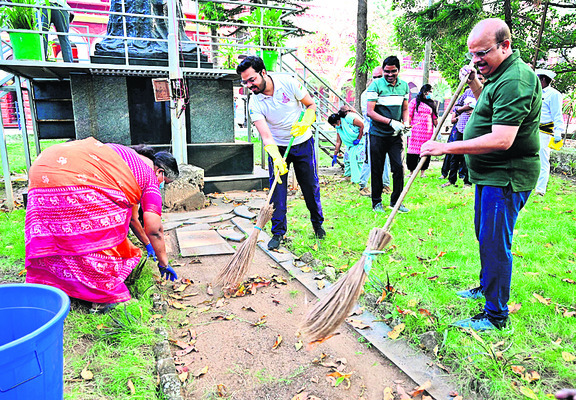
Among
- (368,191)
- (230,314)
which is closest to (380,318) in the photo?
(230,314)

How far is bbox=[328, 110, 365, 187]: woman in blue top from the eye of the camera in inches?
289

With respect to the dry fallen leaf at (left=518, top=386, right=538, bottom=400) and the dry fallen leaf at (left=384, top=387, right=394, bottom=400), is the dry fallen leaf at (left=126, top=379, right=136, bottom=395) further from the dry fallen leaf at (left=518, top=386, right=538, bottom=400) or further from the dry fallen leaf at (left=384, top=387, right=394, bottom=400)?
the dry fallen leaf at (left=518, top=386, right=538, bottom=400)

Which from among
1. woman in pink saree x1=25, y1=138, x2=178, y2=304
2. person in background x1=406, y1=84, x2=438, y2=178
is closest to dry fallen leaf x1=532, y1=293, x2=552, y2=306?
woman in pink saree x1=25, y1=138, x2=178, y2=304

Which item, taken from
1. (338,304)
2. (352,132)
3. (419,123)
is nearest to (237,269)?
(338,304)

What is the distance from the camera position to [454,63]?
14.8 metres

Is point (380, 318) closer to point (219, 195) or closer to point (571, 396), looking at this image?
point (571, 396)

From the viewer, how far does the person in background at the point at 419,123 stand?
612 centimetres

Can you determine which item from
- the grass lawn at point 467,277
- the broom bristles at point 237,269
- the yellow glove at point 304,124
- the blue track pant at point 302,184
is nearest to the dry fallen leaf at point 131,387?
the broom bristles at point 237,269

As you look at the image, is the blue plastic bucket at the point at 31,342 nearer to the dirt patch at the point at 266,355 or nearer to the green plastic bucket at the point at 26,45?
the dirt patch at the point at 266,355

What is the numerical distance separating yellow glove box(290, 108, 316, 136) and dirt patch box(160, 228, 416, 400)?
1.68 meters

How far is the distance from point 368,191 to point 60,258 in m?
5.65

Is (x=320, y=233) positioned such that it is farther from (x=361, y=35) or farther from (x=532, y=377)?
(x=361, y=35)

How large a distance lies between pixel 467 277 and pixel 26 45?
6680mm

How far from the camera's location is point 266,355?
2.61m
